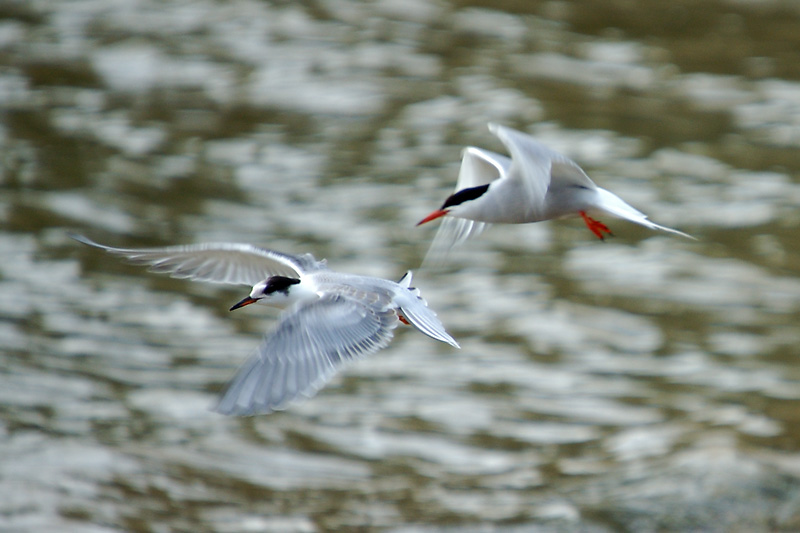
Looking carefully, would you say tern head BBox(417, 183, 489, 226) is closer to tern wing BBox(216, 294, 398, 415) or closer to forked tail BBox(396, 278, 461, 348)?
forked tail BBox(396, 278, 461, 348)

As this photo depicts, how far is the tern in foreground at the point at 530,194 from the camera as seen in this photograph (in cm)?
509

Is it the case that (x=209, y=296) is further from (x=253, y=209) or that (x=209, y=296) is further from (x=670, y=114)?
(x=670, y=114)

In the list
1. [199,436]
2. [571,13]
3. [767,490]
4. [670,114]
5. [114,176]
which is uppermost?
[571,13]

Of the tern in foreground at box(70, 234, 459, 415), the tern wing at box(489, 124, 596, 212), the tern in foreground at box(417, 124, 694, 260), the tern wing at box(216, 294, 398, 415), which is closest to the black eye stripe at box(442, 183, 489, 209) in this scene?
the tern in foreground at box(417, 124, 694, 260)

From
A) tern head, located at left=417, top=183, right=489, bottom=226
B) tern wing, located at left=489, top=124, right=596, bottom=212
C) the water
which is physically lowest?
the water

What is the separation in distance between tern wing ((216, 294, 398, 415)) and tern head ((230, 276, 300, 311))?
34cm

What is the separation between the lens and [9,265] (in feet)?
42.7

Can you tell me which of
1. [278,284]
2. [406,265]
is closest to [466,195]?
[278,284]

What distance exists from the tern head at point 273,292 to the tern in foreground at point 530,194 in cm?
69

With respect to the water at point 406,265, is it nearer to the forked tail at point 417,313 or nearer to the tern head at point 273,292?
the forked tail at point 417,313

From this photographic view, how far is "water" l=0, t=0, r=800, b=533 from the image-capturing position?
386 inches

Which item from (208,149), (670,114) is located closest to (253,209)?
(208,149)

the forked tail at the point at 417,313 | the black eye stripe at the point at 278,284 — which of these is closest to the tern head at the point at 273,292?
the black eye stripe at the point at 278,284

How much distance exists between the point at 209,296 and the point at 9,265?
7.12 ft
